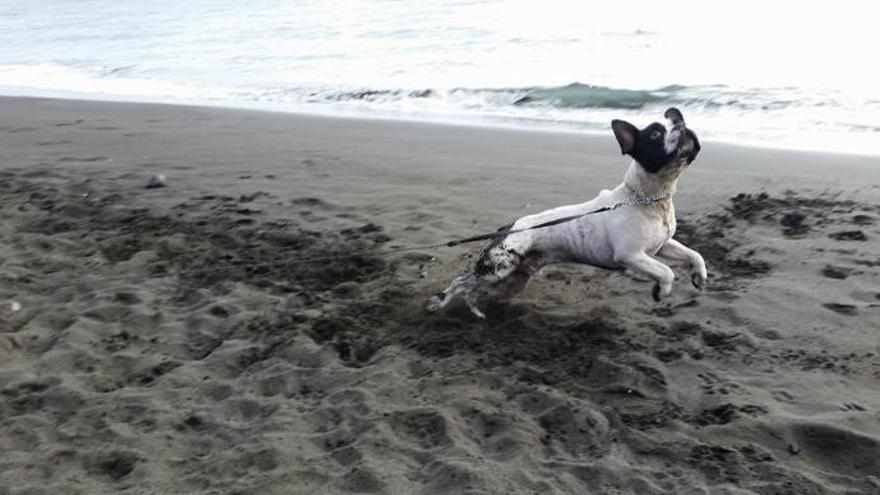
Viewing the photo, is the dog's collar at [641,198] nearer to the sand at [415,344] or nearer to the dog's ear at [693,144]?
the dog's ear at [693,144]

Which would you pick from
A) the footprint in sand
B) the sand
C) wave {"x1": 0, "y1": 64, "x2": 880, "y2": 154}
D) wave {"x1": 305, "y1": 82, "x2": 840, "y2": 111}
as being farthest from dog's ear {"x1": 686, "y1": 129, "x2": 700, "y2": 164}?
wave {"x1": 305, "y1": 82, "x2": 840, "y2": 111}

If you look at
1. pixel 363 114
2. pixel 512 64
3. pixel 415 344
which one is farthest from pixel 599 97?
pixel 415 344

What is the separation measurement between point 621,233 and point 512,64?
1262 cm

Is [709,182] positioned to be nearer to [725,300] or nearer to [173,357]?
[725,300]

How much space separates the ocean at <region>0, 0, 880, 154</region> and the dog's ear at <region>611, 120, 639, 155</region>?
5.58 m

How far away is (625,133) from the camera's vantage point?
4348 millimetres

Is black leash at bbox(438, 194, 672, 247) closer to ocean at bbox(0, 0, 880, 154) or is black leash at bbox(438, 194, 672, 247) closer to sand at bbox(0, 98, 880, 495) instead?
sand at bbox(0, 98, 880, 495)

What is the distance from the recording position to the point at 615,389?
4.07 metres

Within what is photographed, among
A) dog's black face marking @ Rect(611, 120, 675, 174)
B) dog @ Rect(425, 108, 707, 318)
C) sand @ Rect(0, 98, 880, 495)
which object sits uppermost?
dog's black face marking @ Rect(611, 120, 675, 174)

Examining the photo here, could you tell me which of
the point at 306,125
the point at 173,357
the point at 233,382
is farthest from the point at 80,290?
the point at 306,125

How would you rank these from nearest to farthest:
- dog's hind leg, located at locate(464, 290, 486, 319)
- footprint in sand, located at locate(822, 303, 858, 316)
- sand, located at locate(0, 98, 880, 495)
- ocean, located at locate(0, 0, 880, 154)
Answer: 1. sand, located at locate(0, 98, 880, 495)
2. footprint in sand, located at locate(822, 303, 858, 316)
3. dog's hind leg, located at locate(464, 290, 486, 319)
4. ocean, located at locate(0, 0, 880, 154)

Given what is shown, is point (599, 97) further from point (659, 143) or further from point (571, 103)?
point (659, 143)

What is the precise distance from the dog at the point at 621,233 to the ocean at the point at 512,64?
17.4ft

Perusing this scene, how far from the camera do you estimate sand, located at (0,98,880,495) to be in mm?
3486
